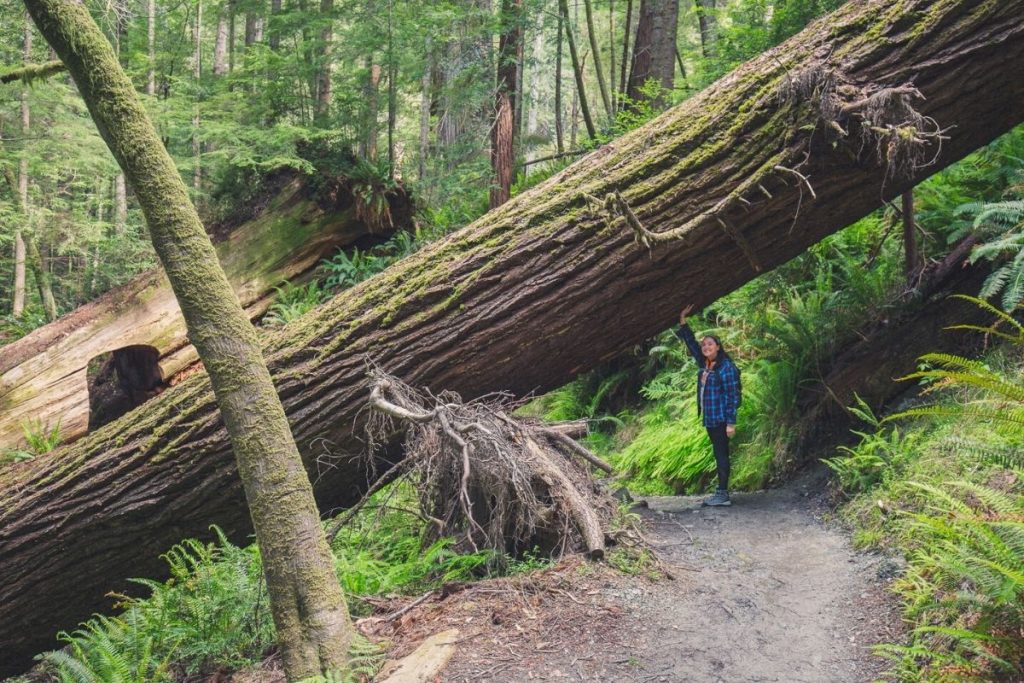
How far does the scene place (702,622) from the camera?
425 centimetres

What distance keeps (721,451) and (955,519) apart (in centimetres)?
320

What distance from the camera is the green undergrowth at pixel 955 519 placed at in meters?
3.03

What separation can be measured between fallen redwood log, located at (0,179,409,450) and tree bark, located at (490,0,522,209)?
1839mm

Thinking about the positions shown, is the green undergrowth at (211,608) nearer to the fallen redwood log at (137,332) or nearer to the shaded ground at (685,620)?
the shaded ground at (685,620)

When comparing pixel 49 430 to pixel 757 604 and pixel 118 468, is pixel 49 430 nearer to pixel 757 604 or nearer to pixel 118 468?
pixel 118 468

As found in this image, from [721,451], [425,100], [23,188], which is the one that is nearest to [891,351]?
[721,451]

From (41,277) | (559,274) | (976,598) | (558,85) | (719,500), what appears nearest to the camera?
(976,598)

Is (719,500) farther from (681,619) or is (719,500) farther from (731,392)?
(681,619)

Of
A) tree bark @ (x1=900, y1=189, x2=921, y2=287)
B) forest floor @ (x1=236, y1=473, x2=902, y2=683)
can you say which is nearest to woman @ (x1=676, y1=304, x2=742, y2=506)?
forest floor @ (x1=236, y1=473, x2=902, y2=683)

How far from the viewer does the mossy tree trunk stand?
3.91 meters

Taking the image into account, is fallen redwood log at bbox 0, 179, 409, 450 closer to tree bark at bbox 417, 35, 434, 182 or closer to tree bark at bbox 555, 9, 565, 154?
tree bark at bbox 417, 35, 434, 182

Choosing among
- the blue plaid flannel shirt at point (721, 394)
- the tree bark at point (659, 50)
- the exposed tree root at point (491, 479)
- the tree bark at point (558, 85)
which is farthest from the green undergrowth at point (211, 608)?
the tree bark at point (659, 50)

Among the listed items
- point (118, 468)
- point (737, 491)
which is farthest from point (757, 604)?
point (118, 468)

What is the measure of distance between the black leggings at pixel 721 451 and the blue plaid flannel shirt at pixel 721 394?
0.25ft
